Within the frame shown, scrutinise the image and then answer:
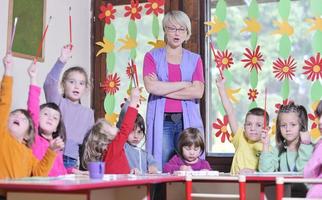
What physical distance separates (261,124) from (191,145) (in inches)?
19.3

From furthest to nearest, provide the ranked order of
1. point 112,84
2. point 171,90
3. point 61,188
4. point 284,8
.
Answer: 1. point 112,84
2. point 284,8
3. point 171,90
4. point 61,188

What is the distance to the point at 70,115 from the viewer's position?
3.53m

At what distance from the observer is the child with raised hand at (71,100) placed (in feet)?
11.2

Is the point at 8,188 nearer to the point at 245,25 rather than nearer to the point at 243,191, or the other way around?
the point at 243,191

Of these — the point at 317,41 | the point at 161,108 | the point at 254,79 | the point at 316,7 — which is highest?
the point at 316,7

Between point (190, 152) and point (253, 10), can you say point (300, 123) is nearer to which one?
point (190, 152)

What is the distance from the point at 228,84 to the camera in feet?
13.2

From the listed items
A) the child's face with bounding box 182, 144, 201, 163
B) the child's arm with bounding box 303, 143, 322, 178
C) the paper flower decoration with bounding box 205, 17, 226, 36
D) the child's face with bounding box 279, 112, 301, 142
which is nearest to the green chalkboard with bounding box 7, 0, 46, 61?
the paper flower decoration with bounding box 205, 17, 226, 36

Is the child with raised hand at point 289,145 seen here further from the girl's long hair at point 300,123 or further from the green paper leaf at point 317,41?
the green paper leaf at point 317,41

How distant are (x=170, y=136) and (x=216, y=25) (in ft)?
3.11

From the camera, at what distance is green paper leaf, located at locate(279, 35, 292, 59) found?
154 inches

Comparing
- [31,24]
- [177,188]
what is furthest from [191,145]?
[31,24]

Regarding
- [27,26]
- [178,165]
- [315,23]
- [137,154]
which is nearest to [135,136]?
[137,154]

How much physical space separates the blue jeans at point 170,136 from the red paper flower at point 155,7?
101cm
